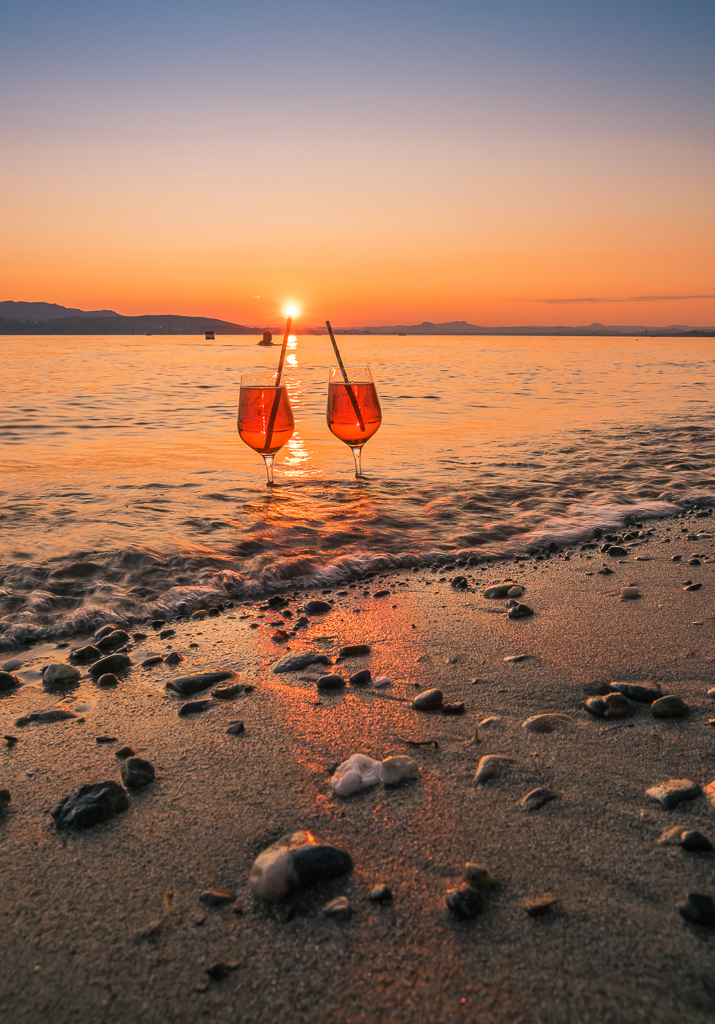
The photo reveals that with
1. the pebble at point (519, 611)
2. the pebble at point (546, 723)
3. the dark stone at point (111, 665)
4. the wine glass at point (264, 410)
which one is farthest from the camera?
the wine glass at point (264, 410)

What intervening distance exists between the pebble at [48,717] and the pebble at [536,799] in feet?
4.72

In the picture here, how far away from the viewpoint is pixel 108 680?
236 cm

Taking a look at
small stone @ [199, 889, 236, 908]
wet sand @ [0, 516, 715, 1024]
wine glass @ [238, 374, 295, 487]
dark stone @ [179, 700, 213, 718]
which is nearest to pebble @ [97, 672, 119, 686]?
wet sand @ [0, 516, 715, 1024]

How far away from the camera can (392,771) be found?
1661 millimetres

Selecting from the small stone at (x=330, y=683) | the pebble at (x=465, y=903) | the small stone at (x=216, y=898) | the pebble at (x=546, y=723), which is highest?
the pebble at (x=465, y=903)

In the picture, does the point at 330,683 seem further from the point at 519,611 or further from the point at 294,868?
the point at 519,611

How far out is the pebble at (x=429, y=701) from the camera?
2041 millimetres

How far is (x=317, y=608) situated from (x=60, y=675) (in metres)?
1.18

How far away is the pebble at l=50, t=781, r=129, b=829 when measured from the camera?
1.52 metres

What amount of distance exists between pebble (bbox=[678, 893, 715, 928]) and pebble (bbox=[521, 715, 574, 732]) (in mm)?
695

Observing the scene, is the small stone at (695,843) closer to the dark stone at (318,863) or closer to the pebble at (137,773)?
the dark stone at (318,863)

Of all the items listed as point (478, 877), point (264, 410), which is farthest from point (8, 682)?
point (264, 410)

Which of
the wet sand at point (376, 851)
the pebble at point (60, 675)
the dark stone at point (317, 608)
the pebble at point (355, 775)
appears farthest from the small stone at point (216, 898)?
the dark stone at point (317, 608)

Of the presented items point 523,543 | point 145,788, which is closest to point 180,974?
point 145,788
